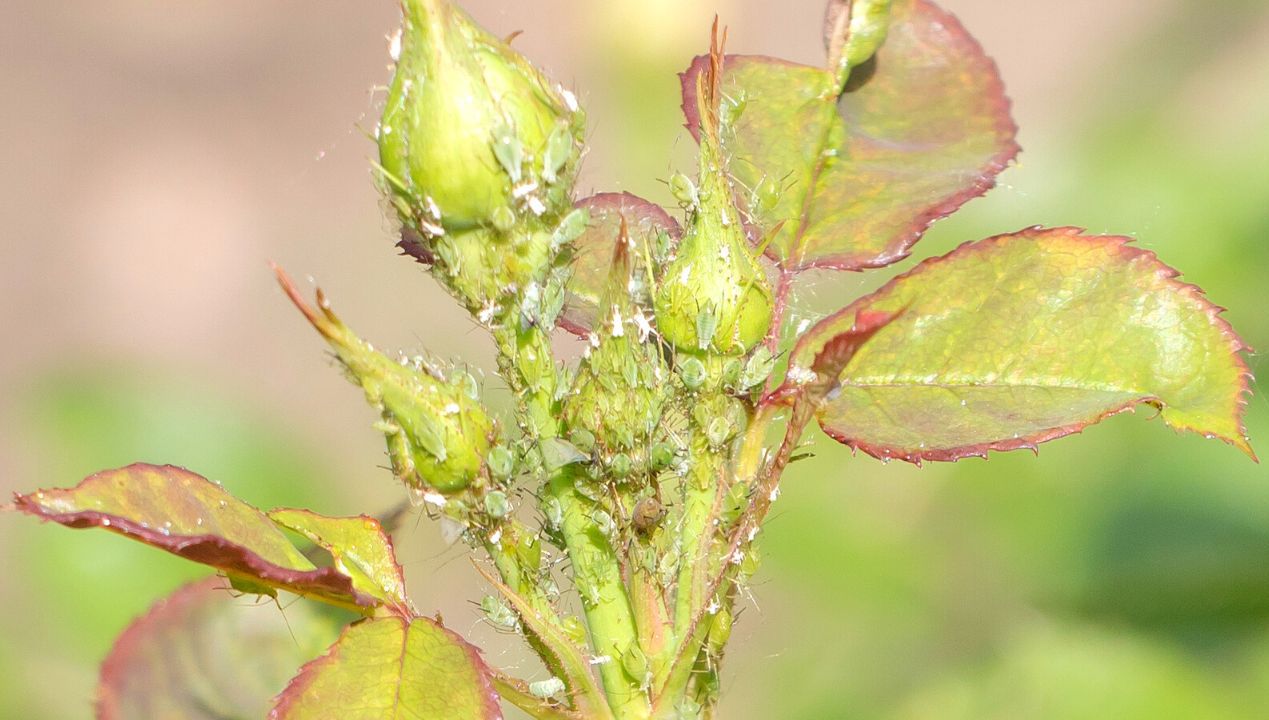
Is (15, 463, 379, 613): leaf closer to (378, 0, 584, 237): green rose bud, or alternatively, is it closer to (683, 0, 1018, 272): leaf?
(378, 0, 584, 237): green rose bud

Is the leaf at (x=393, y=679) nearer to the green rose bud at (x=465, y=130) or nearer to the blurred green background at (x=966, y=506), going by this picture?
the blurred green background at (x=966, y=506)

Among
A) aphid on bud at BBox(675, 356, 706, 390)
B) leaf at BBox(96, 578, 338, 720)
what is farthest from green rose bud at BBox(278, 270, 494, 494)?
leaf at BBox(96, 578, 338, 720)

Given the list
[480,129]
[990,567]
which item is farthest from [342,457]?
[480,129]

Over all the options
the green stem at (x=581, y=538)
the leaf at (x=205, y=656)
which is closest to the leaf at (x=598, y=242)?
the green stem at (x=581, y=538)

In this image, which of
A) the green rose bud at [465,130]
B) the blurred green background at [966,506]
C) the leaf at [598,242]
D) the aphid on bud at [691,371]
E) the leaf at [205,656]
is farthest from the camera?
the blurred green background at [966,506]

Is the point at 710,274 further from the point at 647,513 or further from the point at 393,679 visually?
the point at 393,679
